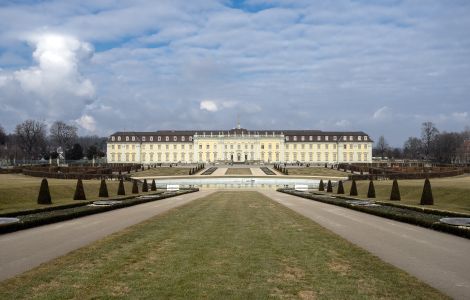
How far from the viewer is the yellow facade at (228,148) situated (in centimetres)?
10750

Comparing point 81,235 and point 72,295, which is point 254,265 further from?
point 81,235

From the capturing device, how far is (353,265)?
7562 mm

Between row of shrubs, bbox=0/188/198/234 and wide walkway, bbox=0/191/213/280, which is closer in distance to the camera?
wide walkway, bbox=0/191/213/280

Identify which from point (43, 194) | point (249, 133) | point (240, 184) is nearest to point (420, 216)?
point (43, 194)

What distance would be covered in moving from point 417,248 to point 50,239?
25.6 feet

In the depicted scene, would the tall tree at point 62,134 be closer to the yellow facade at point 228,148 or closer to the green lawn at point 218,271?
the yellow facade at point 228,148

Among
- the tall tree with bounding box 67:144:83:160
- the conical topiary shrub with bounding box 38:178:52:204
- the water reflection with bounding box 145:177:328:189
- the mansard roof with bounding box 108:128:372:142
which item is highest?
the mansard roof with bounding box 108:128:372:142

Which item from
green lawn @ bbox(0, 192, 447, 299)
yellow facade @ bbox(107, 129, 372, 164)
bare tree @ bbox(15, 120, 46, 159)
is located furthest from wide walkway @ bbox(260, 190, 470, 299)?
yellow facade @ bbox(107, 129, 372, 164)

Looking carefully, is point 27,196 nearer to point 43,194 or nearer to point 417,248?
point 43,194

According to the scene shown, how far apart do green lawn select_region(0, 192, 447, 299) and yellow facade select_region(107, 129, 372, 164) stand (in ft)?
319

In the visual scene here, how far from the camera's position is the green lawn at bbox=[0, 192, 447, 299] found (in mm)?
5949

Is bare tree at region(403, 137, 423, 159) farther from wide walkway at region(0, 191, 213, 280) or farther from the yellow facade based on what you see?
wide walkway at region(0, 191, 213, 280)

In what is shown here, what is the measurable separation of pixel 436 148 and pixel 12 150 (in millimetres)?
81327

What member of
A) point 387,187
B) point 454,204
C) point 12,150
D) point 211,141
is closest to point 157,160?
point 211,141
